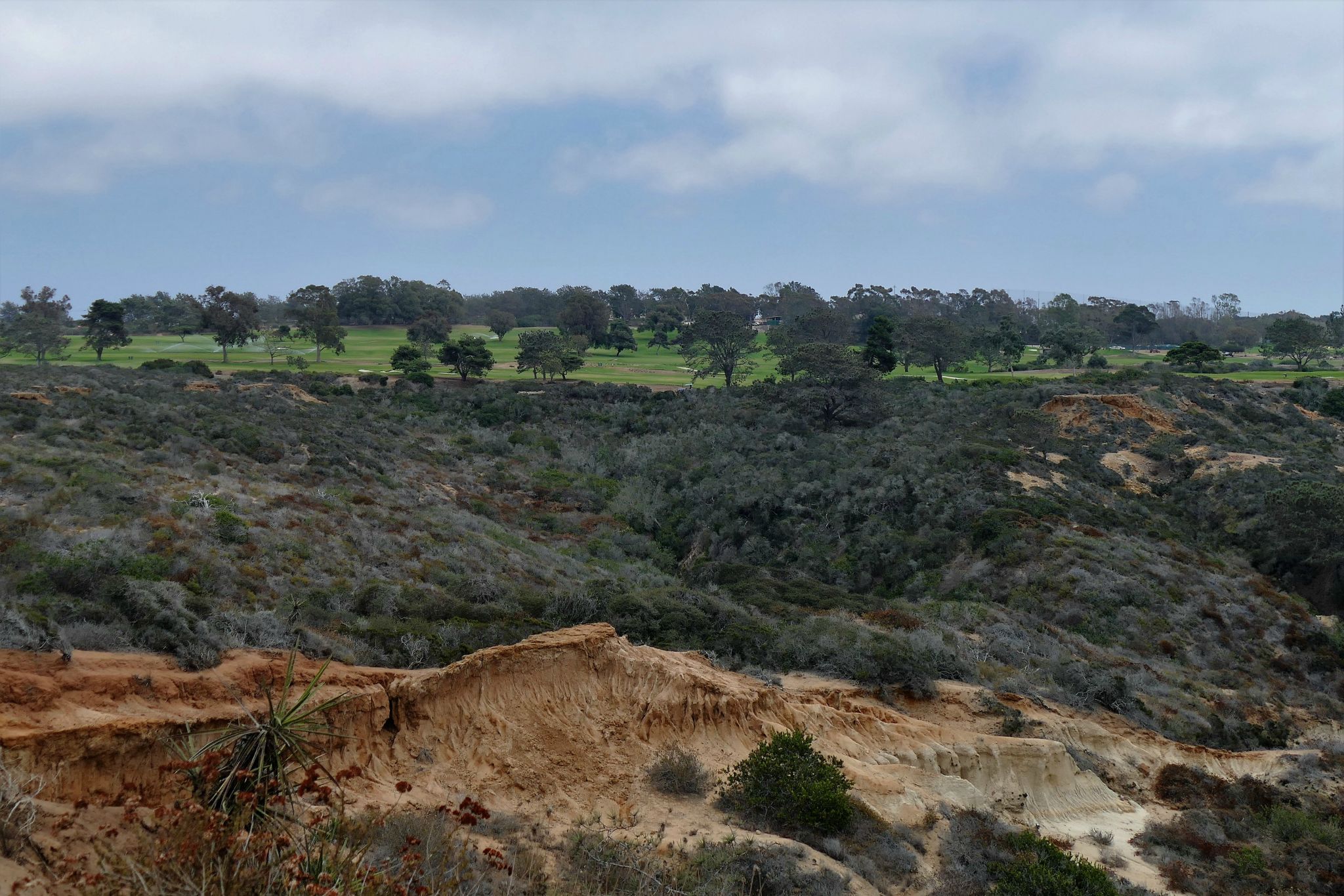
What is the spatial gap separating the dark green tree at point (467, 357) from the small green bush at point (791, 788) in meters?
46.3

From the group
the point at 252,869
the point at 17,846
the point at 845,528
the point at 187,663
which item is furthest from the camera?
the point at 845,528

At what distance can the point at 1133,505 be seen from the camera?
92.6ft

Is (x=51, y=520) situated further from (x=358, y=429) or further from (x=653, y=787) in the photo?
(x=358, y=429)

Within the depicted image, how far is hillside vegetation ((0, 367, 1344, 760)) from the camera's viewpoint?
469 inches

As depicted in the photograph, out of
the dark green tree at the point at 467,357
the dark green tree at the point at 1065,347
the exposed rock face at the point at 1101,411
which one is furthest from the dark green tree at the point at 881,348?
the dark green tree at the point at 467,357

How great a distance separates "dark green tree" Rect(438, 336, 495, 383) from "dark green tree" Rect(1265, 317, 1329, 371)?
59124 millimetres

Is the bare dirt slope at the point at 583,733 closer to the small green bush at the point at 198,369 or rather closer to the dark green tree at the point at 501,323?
the small green bush at the point at 198,369

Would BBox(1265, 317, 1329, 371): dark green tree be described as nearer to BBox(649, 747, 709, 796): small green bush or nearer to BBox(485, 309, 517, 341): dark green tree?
BBox(485, 309, 517, 341): dark green tree

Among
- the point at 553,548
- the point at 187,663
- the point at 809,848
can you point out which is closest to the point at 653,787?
the point at 809,848

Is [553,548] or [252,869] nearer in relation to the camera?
[252,869]

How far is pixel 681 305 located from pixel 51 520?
9087 cm

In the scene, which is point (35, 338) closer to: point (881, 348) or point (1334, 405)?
point (881, 348)

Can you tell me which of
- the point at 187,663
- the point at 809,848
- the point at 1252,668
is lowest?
the point at 1252,668

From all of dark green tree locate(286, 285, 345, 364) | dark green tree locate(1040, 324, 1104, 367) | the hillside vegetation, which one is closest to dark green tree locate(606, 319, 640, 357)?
dark green tree locate(286, 285, 345, 364)
